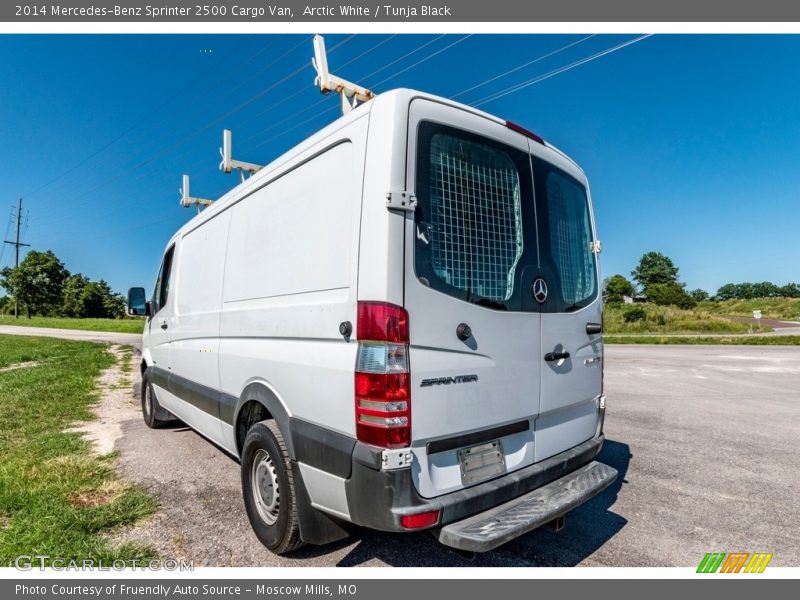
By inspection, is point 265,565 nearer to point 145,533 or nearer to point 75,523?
point 145,533

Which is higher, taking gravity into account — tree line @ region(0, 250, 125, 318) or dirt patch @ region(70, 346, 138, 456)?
tree line @ region(0, 250, 125, 318)

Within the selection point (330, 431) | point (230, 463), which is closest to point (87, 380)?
point (230, 463)

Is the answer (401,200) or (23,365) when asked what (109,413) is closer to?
(401,200)

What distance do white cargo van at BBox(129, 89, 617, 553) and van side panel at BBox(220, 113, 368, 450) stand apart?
0.01 m

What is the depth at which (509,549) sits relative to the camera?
2.71 meters

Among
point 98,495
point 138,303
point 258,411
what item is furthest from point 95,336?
point 258,411

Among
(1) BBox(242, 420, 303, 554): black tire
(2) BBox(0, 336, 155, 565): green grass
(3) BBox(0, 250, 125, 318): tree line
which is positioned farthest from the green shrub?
(3) BBox(0, 250, 125, 318): tree line

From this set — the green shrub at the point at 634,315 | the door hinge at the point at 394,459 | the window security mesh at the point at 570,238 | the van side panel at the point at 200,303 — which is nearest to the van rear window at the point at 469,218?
the window security mesh at the point at 570,238

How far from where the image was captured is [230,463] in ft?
14.0

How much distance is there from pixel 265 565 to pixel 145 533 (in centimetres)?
96

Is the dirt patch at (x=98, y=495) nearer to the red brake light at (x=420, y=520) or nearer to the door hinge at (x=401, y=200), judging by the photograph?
Result: the red brake light at (x=420, y=520)

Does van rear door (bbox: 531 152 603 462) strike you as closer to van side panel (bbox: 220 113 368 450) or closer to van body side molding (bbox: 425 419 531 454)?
van body side molding (bbox: 425 419 531 454)

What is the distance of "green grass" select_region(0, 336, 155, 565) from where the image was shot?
2.63 metres

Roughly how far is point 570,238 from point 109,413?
6.89 m
